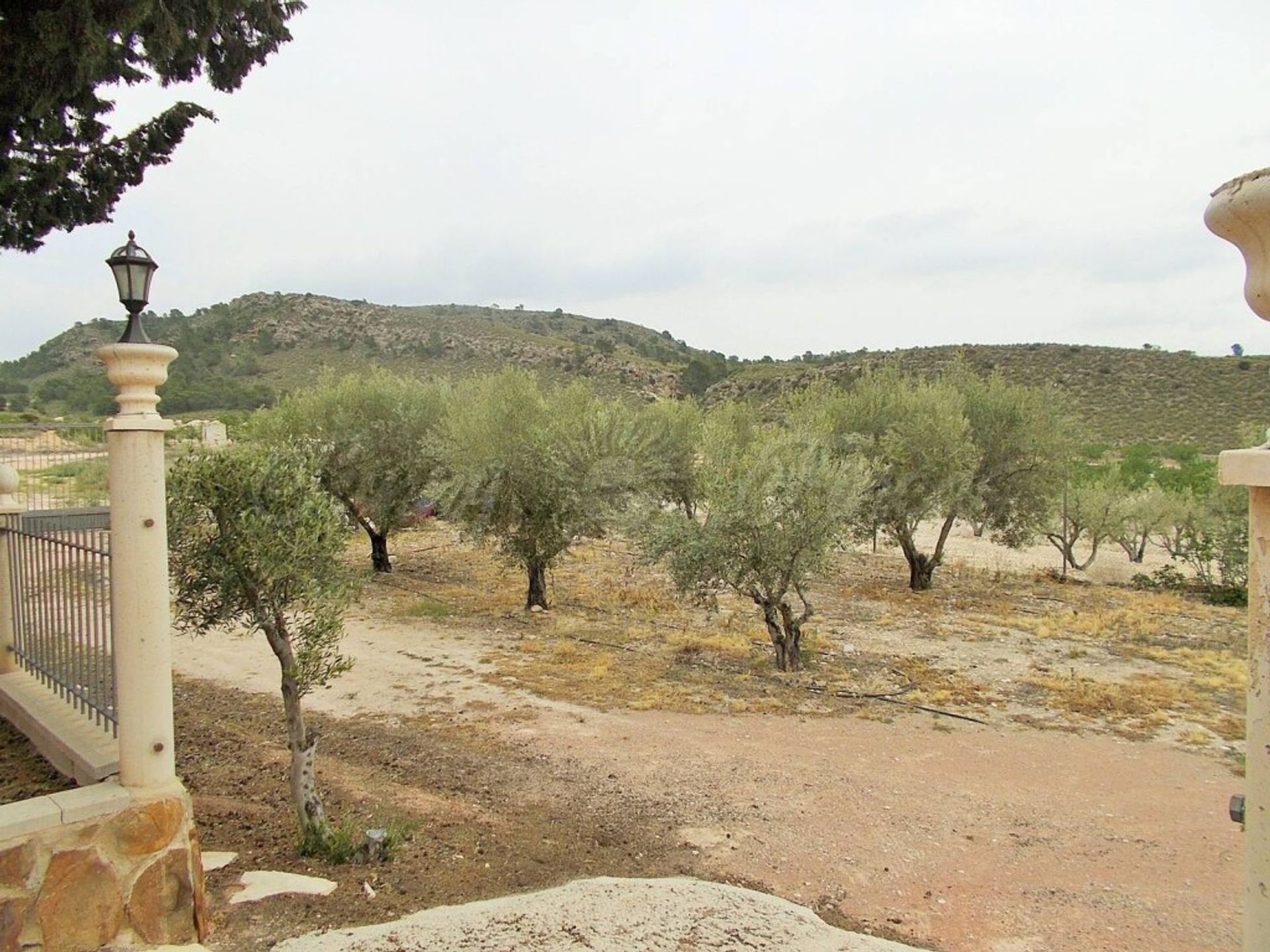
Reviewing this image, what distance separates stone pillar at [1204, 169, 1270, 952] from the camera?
6.92 ft

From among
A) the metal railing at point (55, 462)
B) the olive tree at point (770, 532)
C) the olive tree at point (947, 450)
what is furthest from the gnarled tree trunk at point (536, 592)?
the metal railing at point (55, 462)

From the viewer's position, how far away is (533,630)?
14.3 m

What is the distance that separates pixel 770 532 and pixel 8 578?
8625 millimetres

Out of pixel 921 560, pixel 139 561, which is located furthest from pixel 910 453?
pixel 139 561

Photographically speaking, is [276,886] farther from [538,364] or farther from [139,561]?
[538,364]

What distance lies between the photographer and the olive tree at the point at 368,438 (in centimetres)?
1823

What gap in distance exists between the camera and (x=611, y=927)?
4582 millimetres

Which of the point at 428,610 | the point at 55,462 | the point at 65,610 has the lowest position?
the point at 428,610

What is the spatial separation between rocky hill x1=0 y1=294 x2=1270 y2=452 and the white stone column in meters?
33.6

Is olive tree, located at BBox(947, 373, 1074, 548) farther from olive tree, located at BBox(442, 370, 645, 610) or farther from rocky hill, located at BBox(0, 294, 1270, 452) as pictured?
rocky hill, located at BBox(0, 294, 1270, 452)

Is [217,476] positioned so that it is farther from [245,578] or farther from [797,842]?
[797,842]

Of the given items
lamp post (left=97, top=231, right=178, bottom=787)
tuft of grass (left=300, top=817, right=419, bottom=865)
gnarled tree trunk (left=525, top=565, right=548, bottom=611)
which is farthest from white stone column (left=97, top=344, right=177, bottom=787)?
gnarled tree trunk (left=525, top=565, right=548, bottom=611)

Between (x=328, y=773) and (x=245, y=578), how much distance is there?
2.81 meters

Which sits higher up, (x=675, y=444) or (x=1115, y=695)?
(x=675, y=444)
